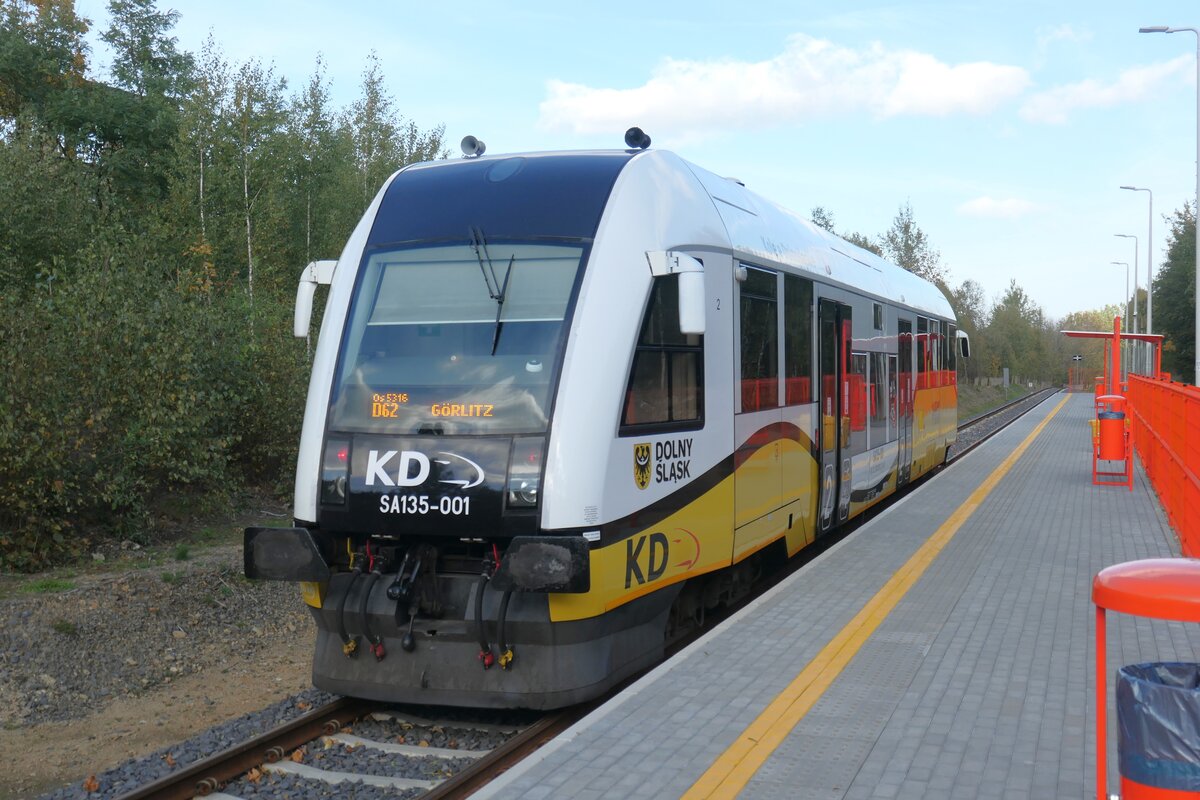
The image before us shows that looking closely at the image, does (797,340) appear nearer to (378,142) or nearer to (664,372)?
(664,372)

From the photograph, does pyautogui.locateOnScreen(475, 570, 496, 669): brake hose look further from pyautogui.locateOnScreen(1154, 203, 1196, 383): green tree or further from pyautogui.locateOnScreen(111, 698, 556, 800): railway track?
pyautogui.locateOnScreen(1154, 203, 1196, 383): green tree

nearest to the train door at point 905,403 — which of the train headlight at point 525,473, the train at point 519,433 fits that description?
the train at point 519,433

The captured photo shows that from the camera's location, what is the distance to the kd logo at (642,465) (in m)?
6.65

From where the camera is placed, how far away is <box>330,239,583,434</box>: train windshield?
6.53 metres

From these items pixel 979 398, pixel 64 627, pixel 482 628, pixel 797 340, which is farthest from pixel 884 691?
pixel 979 398

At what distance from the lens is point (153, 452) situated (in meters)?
11.8

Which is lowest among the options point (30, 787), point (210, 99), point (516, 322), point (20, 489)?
point (30, 787)

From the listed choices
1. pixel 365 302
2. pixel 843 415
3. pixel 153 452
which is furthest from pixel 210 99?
pixel 365 302

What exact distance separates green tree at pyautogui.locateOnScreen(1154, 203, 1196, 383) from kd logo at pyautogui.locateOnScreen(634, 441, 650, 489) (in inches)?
2065

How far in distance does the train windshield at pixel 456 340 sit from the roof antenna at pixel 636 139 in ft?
4.06

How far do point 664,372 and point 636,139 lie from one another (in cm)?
172

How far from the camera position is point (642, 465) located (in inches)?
265

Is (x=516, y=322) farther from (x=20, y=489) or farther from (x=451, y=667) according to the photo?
(x=20, y=489)

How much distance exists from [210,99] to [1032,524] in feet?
75.0
